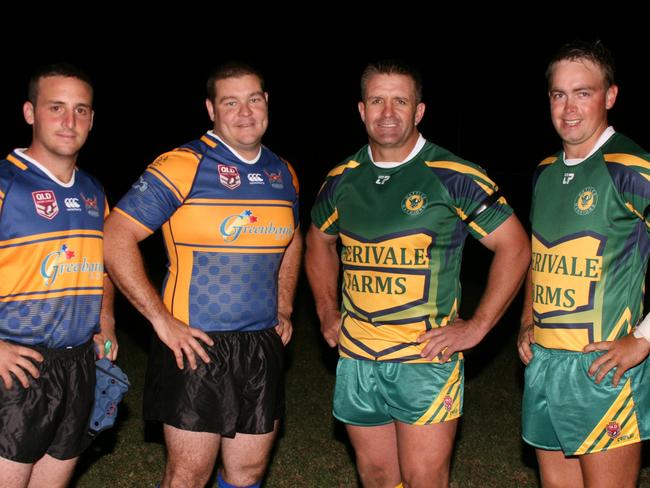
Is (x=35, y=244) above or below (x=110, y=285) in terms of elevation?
above

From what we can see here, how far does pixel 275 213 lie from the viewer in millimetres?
3551

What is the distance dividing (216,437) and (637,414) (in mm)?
1835

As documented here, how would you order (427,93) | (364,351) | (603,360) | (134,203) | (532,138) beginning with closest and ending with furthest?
(603,360), (134,203), (364,351), (532,138), (427,93)

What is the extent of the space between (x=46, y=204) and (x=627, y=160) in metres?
2.39

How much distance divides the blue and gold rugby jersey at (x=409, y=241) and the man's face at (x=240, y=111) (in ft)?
1.90

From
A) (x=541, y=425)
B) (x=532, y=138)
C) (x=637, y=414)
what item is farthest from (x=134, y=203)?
(x=532, y=138)

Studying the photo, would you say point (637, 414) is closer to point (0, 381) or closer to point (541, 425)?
point (541, 425)

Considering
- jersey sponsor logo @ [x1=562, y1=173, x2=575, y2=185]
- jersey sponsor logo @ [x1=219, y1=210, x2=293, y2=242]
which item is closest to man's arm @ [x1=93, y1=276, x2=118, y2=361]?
jersey sponsor logo @ [x1=219, y1=210, x2=293, y2=242]

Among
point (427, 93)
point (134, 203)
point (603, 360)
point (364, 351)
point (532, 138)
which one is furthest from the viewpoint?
point (427, 93)

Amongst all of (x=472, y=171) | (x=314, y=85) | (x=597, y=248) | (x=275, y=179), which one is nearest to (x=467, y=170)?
(x=472, y=171)

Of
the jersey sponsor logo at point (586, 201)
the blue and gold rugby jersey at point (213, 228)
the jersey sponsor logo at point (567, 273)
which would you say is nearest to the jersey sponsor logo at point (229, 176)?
the blue and gold rugby jersey at point (213, 228)

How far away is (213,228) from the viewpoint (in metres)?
3.38

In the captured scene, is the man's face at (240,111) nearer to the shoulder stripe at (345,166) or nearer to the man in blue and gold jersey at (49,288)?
the shoulder stripe at (345,166)

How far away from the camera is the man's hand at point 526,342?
11.2 ft
